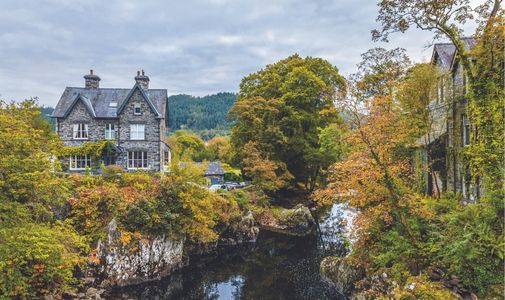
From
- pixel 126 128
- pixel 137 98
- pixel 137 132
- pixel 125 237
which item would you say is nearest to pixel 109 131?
pixel 126 128

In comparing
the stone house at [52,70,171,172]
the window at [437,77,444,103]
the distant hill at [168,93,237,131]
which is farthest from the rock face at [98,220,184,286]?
the distant hill at [168,93,237,131]

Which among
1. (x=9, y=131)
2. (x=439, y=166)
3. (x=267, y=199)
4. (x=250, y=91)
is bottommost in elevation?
(x=267, y=199)

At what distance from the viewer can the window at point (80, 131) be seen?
1394 inches

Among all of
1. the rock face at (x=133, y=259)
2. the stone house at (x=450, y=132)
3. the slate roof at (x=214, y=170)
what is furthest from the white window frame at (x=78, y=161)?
the stone house at (x=450, y=132)

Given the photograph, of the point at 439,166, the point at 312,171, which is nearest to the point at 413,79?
the point at 439,166

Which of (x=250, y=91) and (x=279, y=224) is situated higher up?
(x=250, y=91)

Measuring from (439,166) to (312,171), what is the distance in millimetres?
19273

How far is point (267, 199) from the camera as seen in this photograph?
3534 centimetres

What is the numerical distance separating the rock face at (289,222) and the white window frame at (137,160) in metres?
14.5

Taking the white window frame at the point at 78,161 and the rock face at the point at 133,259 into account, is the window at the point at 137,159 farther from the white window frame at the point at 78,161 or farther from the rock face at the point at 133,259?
the rock face at the point at 133,259

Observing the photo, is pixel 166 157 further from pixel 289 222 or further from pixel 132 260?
pixel 132 260

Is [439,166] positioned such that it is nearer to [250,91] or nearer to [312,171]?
[312,171]

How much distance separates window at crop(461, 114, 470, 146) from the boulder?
11.2 m

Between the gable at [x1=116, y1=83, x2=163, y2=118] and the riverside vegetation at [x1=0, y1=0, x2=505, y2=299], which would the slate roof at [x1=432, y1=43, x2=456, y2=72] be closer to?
the riverside vegetation at [x1=0, y1=0, x2=505, y2=299]
